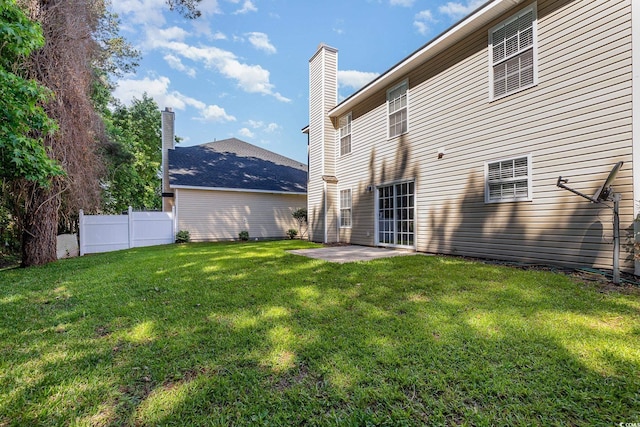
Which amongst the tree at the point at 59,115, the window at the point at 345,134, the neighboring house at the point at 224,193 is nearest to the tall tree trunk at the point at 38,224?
the tree at the point at 59,115

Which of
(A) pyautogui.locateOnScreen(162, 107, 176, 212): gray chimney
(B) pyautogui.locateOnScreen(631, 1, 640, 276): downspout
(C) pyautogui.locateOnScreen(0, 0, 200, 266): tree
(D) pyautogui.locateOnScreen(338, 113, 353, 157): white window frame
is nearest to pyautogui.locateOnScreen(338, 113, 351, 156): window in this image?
(D) pyautogui.locateOnScreen(338, 113, 353, 157): white window frame

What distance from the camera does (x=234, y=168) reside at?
16000mm

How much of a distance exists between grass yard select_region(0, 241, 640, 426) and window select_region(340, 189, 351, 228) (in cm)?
623

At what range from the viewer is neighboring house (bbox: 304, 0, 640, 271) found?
169 inches

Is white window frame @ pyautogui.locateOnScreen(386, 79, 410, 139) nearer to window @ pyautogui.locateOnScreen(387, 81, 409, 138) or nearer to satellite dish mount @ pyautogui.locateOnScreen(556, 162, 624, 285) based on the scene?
window @ pyautogui.locateOnScreen(387, 81, 409, 138)

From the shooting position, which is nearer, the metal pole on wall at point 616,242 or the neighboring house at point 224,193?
the metal pole on wall at point 616,242

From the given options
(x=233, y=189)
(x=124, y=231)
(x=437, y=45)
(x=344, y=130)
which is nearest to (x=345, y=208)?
(x=344, y=130)

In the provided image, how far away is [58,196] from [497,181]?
10.2 meters

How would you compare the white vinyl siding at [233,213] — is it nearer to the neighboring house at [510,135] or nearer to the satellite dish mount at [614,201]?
the neighboring house at [510,135]

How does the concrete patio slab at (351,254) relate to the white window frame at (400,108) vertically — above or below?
below

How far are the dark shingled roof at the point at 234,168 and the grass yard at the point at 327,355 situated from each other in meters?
10.5

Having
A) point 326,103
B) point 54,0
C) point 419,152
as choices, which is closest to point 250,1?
point 326,103

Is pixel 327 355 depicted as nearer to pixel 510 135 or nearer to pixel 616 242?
pixel 616 242

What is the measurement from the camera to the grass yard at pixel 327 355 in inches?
63.3
